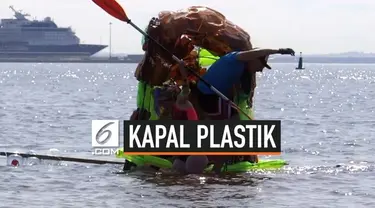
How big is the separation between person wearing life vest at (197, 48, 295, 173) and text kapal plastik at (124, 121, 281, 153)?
439mm

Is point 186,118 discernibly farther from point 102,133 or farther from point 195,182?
point 102,133

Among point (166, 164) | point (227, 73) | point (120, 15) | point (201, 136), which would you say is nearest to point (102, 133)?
point (166, 164)

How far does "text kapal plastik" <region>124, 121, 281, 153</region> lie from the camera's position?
1927cm

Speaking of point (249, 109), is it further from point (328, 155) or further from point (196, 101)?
point (328, 155)

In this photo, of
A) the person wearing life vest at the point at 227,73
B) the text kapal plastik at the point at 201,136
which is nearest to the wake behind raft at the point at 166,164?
the person wearing life vest at the point at 227,73

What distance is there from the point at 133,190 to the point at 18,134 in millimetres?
14604

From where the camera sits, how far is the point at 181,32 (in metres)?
20.4

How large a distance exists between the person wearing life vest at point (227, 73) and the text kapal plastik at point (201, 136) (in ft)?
1.44

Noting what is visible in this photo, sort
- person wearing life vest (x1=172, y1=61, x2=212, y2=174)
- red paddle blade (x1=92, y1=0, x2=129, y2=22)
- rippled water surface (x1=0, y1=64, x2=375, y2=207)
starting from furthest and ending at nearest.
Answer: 1. red paddle blade (x1=92, y1=0, x2=129, y2=22)
2. person wearing life vest (x1=172, y1=61, x2=212, y2=174)
3. rippled water surface (x1=0, y1=64, x2=375, y2=207)

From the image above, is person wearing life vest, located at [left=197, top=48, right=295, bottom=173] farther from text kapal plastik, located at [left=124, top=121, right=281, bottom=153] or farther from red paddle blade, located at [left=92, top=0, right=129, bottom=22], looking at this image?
red paddle blade, located at [left=92, top=0, right=129, bottom=22]

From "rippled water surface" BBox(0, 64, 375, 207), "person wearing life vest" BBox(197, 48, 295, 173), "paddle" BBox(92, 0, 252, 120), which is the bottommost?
"rippled water surface" BBox(0, 64, 375, 207)

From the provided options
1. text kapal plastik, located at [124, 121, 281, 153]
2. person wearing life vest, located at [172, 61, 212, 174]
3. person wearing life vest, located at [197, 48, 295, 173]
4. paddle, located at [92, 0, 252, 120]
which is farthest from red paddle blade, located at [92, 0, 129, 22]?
text kapal plastik, located at [124, 121, 281, 153]

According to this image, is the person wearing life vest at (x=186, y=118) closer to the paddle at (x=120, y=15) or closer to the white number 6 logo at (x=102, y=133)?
the paddle at (x=120, y=15)

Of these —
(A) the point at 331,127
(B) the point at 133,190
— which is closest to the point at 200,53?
(B) the point at 133,190
